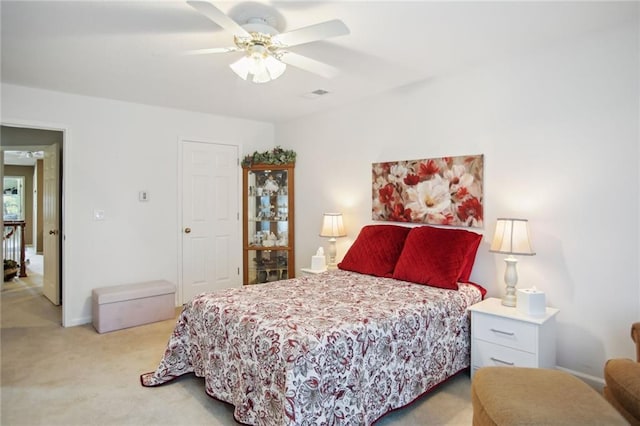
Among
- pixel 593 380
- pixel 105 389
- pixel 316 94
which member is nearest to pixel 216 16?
pixel 316 94

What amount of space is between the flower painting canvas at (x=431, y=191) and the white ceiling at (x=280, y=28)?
2.53 ft

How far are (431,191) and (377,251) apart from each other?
721mm

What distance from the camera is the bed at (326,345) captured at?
1.84 metres

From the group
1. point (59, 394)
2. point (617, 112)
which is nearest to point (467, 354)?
point (617, 112)

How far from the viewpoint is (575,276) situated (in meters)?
2.65

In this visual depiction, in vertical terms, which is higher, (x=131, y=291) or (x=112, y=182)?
(x=112, y=182)

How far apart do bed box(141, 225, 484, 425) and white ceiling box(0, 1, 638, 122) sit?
1435mm

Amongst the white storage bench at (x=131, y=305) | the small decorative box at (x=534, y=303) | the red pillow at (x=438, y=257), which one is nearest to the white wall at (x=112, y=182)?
the white storage bench at (x=131, y=305)

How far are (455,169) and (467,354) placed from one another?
1.48 metres

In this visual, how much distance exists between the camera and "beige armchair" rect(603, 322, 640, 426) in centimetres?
160

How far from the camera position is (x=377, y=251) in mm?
3408

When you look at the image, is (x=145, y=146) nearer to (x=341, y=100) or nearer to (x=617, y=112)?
(x=341, y=100)

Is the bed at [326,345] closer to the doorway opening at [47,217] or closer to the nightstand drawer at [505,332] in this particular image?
the nightstand drawer at [505,332]

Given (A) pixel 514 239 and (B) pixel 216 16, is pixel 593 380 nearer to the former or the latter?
(A) pixel 514 239
